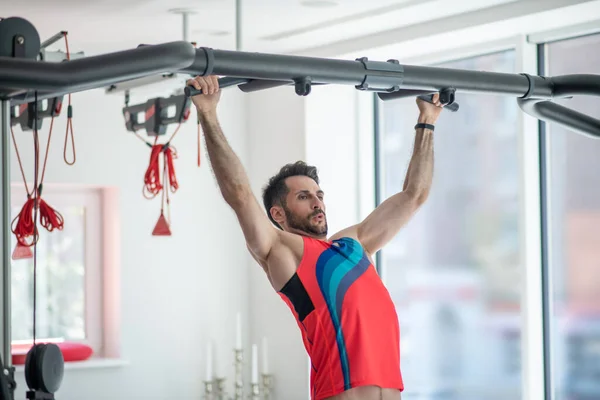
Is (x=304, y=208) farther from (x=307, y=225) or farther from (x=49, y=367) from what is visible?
(x=49, y=367)

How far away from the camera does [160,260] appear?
5.39 metres

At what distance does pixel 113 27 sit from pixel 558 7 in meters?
2.00

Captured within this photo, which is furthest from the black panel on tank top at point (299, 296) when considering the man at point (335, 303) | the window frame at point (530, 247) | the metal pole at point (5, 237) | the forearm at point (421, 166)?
the window frame at point (530, 247)

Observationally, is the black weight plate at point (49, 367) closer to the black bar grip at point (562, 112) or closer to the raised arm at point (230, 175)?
the raised arm at point (230, 175)

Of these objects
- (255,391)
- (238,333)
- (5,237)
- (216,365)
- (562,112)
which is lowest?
(255,391)

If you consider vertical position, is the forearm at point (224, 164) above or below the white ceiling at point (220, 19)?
below

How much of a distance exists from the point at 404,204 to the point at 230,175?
73 cm

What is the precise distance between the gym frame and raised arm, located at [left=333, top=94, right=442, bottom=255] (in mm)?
Result: 395

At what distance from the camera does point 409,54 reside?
4.96 m

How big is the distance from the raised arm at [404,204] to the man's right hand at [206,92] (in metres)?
0.84

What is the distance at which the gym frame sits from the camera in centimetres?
167

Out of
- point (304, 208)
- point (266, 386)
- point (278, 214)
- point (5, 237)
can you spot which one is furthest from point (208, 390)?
point (5, 237)

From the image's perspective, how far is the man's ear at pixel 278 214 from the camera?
2.83 meters

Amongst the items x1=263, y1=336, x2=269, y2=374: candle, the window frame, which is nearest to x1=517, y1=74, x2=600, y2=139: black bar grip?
the window frame
